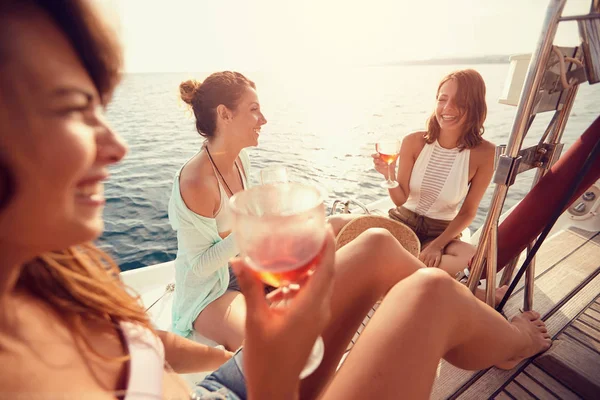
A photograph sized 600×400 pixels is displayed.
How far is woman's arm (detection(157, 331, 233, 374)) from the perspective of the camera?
118 centimetres

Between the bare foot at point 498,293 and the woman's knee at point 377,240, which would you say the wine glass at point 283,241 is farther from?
the bare foot at point 498,293

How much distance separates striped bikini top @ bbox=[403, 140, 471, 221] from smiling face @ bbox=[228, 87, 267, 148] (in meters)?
1.44

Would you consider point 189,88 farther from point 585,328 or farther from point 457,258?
point 585,328

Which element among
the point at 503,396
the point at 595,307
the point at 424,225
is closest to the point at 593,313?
the point at 595,307

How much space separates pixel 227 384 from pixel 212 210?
109cm

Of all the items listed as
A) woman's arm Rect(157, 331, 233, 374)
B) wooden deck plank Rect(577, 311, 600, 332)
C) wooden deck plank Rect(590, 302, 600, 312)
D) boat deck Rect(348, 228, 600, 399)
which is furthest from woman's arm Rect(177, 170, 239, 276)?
wooden deck plank Rect(590, 302, 600, 312)

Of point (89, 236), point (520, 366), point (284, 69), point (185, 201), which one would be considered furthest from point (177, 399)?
point (284, 69)

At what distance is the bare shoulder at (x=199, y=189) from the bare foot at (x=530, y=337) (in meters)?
1.70

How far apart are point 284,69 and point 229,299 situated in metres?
75.7

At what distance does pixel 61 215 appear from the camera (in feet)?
1.87

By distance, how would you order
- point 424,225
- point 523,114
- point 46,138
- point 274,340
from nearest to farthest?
point 46,138
point 274,340
point 523,114
point 424,225

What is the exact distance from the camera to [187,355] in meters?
1.26

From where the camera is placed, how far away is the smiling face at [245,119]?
7.47ft

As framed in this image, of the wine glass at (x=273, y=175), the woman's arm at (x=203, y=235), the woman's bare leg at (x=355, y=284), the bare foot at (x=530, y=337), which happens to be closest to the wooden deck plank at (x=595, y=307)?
the bare foot at (x=530, y=337)
